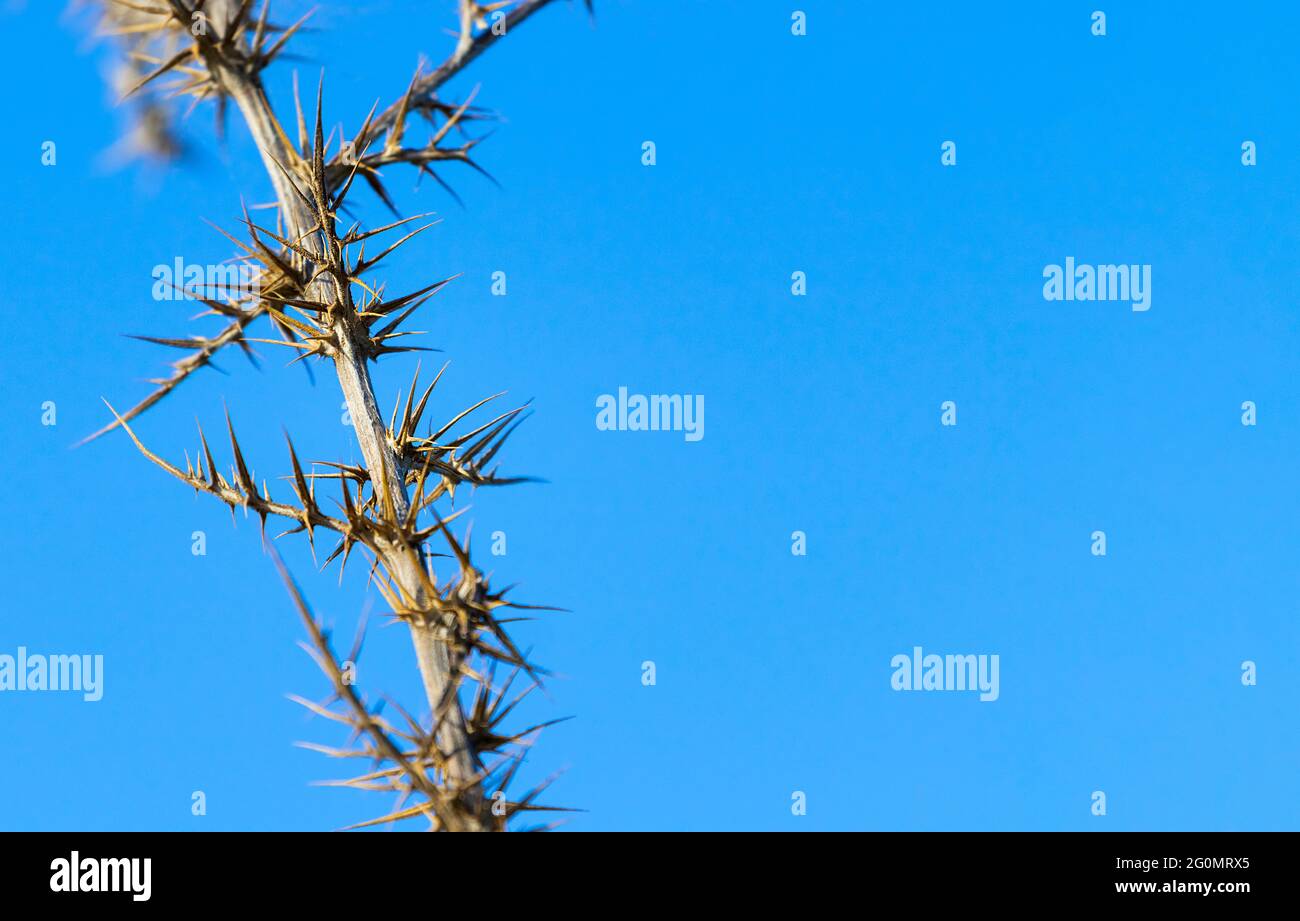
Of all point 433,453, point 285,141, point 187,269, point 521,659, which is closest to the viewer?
point 521,659

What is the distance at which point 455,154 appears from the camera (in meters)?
3.74

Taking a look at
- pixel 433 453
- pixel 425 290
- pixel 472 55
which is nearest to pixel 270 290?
pixel 425 290

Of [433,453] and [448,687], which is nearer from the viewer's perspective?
[448,687]

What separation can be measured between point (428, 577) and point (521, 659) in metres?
0.33

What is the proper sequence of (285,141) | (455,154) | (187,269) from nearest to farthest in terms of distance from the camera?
(285,141) → (455,154) → (187,269)

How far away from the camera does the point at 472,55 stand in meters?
3.75

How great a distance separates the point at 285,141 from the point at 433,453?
3.82 feet

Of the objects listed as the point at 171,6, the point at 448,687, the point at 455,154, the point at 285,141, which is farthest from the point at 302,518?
the point at 171,6

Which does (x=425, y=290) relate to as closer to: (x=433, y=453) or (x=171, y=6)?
(x=433, y=453)
